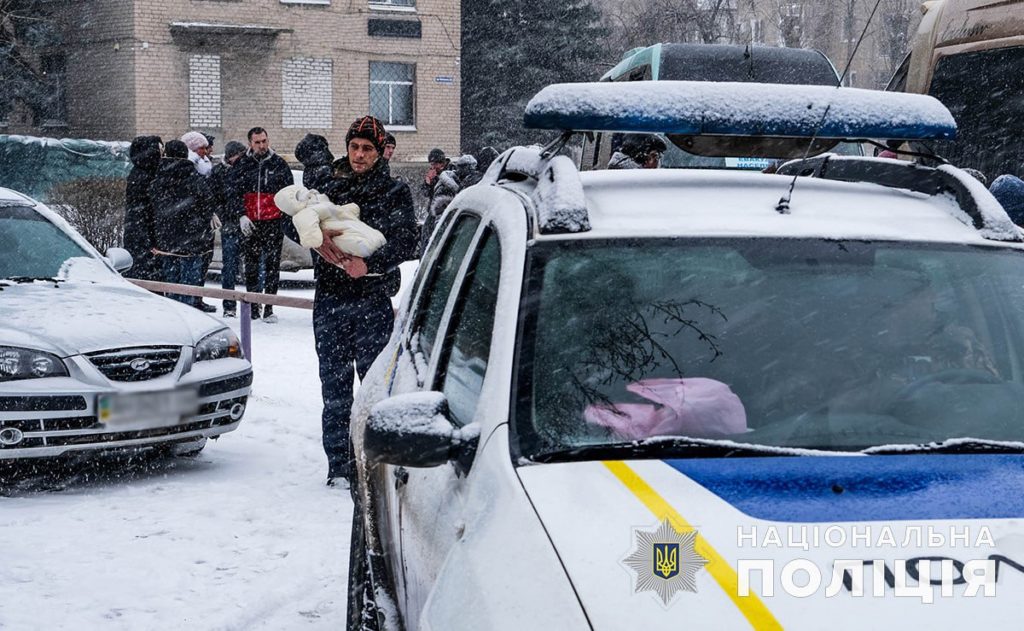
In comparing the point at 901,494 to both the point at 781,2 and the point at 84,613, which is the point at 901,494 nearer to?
the point at 84,613

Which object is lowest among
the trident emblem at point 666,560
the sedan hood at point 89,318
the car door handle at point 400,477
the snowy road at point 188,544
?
the snowy road at point 188,544

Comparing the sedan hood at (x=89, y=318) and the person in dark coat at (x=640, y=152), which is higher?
the person in dark coat at (x=640, y=152)

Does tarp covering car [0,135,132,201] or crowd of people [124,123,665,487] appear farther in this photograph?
tarp covering car [0,135,132,201]

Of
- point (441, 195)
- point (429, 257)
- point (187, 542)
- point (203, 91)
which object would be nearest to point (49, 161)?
point (203, 91)

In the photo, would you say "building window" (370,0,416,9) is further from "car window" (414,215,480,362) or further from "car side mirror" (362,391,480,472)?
"car side mirror" (362,391,480,472)

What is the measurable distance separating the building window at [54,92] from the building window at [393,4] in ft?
27.7

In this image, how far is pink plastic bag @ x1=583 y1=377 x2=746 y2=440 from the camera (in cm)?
277

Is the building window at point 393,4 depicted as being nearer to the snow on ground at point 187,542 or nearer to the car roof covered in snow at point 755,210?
the snow on ground at point 187,542

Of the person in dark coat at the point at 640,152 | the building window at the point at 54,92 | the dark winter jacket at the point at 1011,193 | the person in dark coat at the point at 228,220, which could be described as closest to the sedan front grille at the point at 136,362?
the person in dark coat at the point at 640,152

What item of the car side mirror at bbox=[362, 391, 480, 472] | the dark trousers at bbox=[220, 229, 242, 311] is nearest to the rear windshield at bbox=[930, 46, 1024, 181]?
the car side mirror at bbox=[362, 391, 480, 472]

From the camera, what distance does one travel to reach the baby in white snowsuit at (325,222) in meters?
6.77

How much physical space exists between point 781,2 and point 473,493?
50.5 m

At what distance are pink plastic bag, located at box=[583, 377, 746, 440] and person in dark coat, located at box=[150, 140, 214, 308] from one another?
11.5m

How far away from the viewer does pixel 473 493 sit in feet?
8.58
